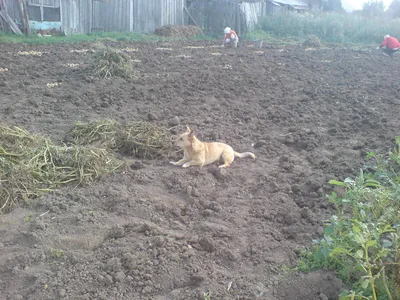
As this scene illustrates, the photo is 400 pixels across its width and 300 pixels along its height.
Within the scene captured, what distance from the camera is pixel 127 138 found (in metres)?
6.55

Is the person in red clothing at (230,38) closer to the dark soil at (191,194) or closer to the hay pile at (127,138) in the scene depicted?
the dark soil at (191,194)

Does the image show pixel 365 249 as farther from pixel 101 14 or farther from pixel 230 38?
pixel 101 14

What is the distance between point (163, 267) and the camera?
395 centimetres

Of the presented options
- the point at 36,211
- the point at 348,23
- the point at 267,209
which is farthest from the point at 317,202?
the point at 348,23

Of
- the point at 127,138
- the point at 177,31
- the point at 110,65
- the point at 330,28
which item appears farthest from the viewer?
the point at 330,28

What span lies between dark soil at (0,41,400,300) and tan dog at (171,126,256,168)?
0.16 m

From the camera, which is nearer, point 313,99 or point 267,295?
point 267,295

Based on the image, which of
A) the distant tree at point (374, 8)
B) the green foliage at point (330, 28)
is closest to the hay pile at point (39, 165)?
the green foliage at point (330, 28)

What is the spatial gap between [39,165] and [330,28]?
2751 centimetres

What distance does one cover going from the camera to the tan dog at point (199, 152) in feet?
19.7

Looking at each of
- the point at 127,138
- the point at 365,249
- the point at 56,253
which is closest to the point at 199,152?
the point at 127,138

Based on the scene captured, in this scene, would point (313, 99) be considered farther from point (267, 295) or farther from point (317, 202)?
point (267, 295)

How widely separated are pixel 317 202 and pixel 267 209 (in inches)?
25.1

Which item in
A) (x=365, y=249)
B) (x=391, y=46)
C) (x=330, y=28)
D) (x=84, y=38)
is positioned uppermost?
(x=330, y=28)
